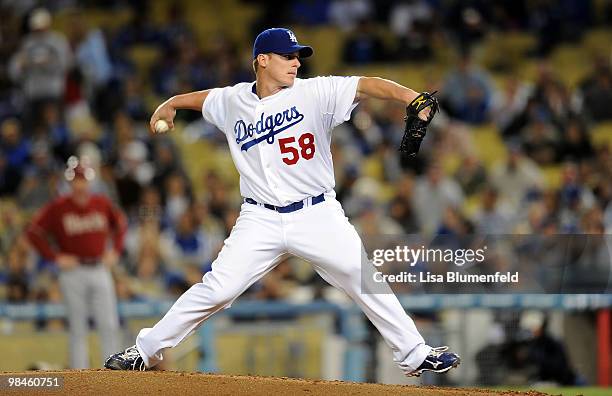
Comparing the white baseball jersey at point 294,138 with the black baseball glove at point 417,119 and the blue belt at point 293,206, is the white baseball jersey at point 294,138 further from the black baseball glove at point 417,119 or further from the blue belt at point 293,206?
the black baseball glove at point 417,119

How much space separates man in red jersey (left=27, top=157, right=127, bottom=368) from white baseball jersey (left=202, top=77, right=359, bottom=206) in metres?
4.53

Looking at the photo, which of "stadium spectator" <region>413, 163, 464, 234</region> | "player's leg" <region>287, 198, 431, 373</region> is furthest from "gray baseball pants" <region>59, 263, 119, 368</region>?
"player's leg" <region>287, 198, 431, 373</region>

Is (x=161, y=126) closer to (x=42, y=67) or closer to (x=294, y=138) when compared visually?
(x=294, y=138)

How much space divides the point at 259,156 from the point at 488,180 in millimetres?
7678

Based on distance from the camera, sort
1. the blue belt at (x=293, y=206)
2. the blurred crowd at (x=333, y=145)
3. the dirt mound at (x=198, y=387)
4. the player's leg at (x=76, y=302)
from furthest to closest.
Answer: the blurred crowd at (x=333, y=145), the player's leg at (x=76, y=302), the blue belt at (x=293, y=206), the dirt mound at (x=198, y=387)

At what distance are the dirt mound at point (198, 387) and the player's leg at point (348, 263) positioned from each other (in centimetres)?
22

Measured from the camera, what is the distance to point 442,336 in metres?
10.3

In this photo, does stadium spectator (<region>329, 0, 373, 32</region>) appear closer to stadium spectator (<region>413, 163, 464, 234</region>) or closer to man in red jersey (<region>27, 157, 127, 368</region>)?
stadium spectator (<region>413, 163, 464, 234</region>)

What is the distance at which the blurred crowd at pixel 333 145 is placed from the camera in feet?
41.4

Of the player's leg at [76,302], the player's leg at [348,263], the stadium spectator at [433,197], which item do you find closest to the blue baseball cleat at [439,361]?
the player's leg at [348,263]

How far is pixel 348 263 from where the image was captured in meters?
6.50

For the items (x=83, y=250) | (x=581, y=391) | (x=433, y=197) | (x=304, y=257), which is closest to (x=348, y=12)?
(x=433, y=197)

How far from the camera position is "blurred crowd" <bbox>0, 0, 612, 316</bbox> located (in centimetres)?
1262

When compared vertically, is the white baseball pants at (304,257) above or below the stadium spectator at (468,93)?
below
